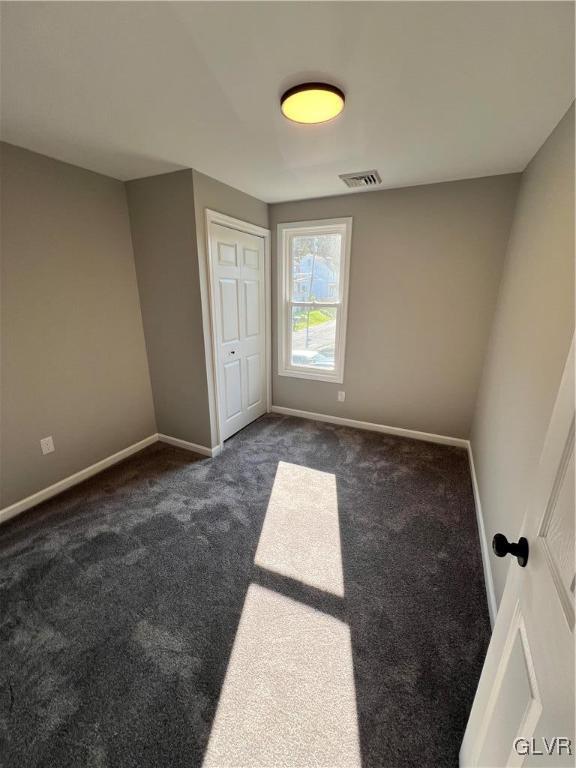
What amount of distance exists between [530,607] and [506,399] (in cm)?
145

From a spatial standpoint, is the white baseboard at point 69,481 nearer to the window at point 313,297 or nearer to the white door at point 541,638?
the window at point 313,297

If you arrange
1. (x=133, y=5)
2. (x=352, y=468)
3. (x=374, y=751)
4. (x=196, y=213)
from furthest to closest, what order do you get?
(x=352, y=468) < (x=196, y=213) < (x=374, y=751) < (x=133, y=5)

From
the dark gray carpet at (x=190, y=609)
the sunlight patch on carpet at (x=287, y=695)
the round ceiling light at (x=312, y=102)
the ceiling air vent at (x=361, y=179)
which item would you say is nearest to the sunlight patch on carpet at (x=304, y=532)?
the dark gray carpet at (x=190, y=609)

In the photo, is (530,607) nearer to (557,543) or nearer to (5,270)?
(557,543)

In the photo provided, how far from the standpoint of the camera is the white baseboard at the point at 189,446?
298 cm

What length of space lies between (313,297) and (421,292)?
3.58 feet

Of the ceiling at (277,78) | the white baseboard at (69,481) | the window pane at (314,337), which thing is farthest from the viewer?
the window pane at (314,337)

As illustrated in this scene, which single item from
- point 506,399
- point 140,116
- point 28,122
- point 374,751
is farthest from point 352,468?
point 28,122

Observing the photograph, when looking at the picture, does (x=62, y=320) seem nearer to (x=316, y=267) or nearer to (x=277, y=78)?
(x=277, y=78)

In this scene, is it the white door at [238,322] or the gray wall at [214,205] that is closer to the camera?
the gray wall at [214,205]

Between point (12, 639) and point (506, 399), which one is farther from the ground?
point (506, 399)

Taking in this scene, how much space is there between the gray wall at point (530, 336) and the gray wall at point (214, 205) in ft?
7.24

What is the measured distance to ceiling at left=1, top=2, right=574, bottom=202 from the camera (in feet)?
3.39

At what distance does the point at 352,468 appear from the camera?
2.78 m
